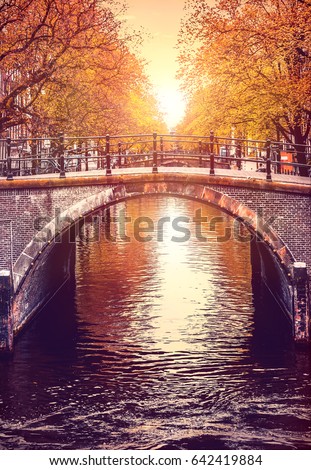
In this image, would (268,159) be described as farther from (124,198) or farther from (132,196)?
(124,198)

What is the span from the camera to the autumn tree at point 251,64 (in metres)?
24.7

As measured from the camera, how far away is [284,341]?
1938cm

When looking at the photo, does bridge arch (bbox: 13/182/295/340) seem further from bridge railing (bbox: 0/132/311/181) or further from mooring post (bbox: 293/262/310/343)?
mooring post (bbox: 293/262/310/343)

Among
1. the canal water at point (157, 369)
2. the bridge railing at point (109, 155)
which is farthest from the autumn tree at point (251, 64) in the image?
the canal water at point (157, 369)

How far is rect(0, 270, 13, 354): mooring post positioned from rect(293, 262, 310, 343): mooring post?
6.57 m

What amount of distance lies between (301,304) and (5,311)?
6.79 meters

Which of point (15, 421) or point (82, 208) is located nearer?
point (15, 421)

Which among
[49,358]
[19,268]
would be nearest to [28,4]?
[19,268]

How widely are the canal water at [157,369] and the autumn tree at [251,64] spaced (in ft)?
18.6

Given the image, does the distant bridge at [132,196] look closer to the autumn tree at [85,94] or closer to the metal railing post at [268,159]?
the metal railing post at [268,159]

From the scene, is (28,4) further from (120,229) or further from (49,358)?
(120,229)

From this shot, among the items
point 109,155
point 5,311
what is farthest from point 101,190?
point 5,311

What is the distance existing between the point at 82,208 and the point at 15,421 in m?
6.50
